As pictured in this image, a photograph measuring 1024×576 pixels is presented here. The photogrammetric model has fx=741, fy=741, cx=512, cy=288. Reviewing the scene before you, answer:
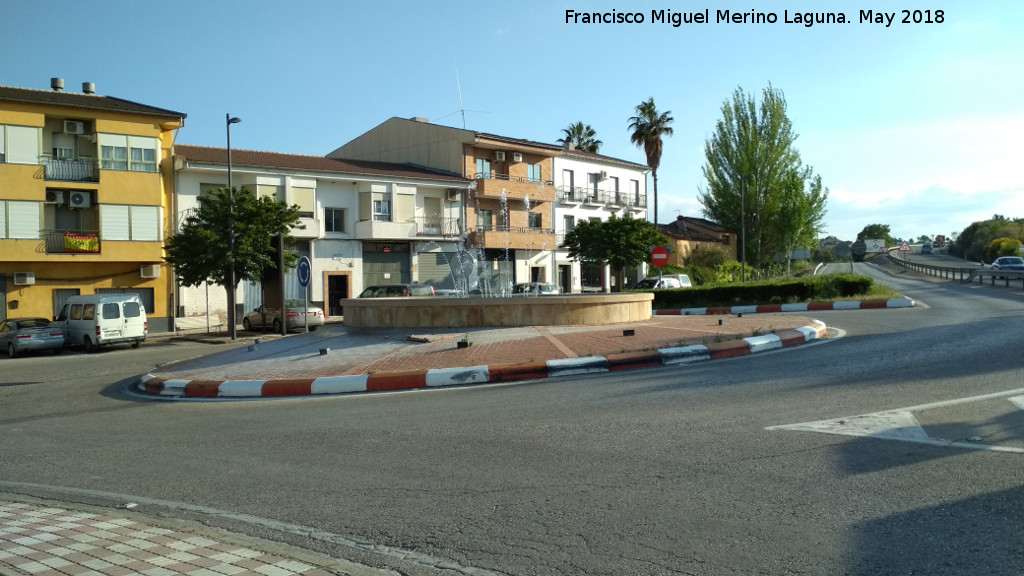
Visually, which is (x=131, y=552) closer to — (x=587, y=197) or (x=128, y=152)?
(x=128, y=152)

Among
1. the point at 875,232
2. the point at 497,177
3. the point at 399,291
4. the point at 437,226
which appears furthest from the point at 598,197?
the point at 875,232

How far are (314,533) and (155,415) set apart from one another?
256 inches

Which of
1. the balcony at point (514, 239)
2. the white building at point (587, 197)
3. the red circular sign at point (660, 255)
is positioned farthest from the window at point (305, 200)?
the red circular sign at point (660, 255)

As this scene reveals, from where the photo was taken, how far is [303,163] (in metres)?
41.8

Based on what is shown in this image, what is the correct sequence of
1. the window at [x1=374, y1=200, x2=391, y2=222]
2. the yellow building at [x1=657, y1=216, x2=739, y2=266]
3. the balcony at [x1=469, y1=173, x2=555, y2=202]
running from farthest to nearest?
the yellow building at [x1=657, y1=216, x2=739, y2=266] → the balcony at [x1=469, y1=173, x2=555, y2=202] → the window at [x1=374, y1=200, x2=391, y2=222]

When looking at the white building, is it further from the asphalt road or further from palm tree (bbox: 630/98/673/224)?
the asphalt road

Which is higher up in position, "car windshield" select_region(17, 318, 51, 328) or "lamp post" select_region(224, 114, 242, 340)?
"lamp post" select_region(224, 114, 242, 340)

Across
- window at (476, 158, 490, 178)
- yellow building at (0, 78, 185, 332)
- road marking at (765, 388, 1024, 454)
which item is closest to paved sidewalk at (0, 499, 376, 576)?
road marking at (765, 388, 1024, 454)

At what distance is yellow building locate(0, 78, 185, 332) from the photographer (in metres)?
32.2

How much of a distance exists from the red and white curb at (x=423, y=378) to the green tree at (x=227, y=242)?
15.9 meters

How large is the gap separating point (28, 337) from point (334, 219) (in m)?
19.4

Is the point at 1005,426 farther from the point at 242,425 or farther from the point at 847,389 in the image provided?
the point at 242,425

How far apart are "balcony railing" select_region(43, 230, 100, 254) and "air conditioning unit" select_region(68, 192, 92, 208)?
51.7 inches

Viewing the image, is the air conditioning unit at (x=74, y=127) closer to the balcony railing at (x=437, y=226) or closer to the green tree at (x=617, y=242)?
the balcony railing at (x=437, y=226)
